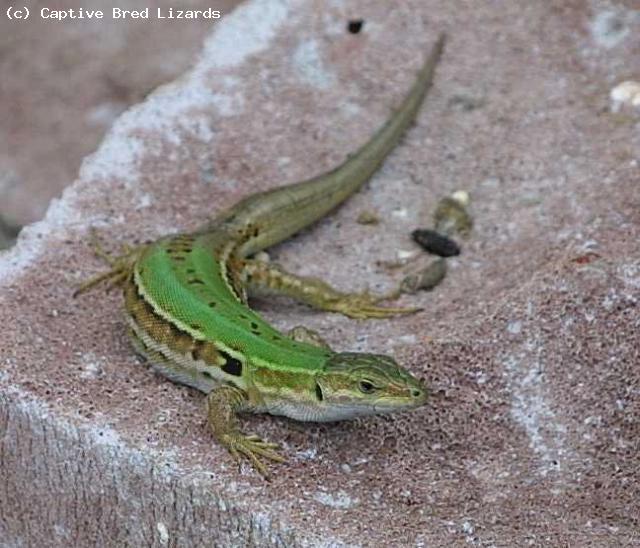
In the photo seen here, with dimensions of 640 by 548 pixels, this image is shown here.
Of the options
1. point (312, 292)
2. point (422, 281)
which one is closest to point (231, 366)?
point (312, 292)

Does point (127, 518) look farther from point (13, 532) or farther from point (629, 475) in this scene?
point (629, 475)

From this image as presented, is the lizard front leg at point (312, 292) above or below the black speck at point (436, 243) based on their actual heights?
below

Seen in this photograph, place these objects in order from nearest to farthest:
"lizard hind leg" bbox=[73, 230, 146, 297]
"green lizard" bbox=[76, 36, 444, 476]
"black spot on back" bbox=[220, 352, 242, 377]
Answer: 1. "green lizard" bbox=[76, 36, 444, 476]
2. "black spot on back" bbox=[220, 352, 242, 377]
3. "lizard hind leg" bbox=[73, 230, 146, 297]

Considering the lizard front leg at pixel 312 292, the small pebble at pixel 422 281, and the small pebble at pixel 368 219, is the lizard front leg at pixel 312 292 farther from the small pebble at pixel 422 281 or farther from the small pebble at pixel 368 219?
the small pebble at pixel 368 219

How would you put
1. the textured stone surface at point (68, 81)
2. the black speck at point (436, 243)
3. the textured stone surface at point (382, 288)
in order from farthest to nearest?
1. the textured stone surface at point (68, 81)
2. the black speck at point (436, 243)
3. the textured stone surface at point (382, 288)

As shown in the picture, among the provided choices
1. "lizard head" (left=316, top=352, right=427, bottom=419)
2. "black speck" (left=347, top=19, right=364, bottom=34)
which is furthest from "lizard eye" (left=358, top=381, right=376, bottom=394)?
"black speck" (left=347, top=19, right=364, bottom=34)

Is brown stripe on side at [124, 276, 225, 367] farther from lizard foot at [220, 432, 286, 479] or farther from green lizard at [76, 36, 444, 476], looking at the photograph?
lizard foot at [220, 432, 286, 479]

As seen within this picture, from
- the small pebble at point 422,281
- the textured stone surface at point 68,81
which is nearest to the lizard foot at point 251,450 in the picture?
the small pebble at point 422,281

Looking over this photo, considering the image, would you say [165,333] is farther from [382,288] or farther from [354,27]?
[354,27]
